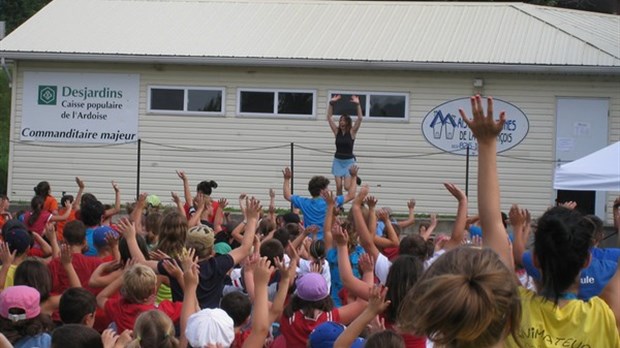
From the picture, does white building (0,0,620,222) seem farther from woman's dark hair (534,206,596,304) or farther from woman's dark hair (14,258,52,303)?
woman's dark hair (534,206,596,304)

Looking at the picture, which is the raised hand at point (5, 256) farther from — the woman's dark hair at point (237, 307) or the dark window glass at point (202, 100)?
the dark window glass at point (202, 100)

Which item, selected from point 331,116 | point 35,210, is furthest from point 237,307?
point 331,116

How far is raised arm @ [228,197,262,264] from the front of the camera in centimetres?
730

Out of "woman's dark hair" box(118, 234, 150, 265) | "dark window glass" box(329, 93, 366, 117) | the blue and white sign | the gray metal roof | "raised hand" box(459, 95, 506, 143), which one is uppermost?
the gray metal roof

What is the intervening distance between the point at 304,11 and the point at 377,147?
5009mm

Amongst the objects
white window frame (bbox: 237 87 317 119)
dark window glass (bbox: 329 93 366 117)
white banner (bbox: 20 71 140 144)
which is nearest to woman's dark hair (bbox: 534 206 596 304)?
dark window glass (bbox: 329 93 366 117)

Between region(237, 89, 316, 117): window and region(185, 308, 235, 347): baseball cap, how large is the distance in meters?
16.0

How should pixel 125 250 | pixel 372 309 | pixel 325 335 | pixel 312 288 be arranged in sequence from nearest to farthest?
pixel 372 309 < pixel 325 335 < pixel 312 288 < pixel 125 250

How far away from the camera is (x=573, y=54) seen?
20672 mm

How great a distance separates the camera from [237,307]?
249 inches

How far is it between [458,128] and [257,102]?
4260 millimetres

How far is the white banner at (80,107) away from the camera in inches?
862

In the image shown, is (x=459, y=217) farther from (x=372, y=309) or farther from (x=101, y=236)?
(x=101, y=236)

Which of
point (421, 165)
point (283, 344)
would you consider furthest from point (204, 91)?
point (283, 344)
